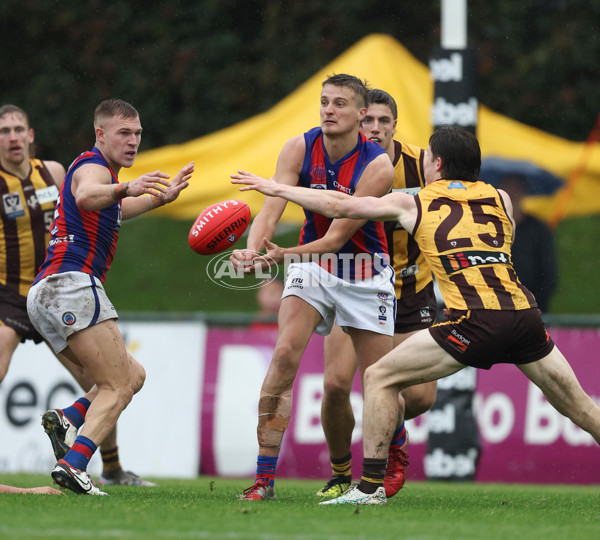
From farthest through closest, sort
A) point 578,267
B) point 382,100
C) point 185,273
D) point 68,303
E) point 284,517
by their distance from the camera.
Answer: point 185,273 → point 578,267 → point 382,100 → point 68,303 → point 284,517

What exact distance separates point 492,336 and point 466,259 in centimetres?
47

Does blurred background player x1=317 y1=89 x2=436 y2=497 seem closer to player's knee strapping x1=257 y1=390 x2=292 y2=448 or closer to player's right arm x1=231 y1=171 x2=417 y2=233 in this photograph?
player's knee strapping x1=257 y1=390 x2=292 y2=448

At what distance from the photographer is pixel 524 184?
12875mm

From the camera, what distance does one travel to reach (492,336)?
6602mm

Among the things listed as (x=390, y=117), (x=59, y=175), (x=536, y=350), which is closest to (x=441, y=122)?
(x=390, y=117)

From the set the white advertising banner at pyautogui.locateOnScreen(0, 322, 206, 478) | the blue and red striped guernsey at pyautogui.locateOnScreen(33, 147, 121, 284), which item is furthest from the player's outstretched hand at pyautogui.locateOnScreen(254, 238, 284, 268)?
the white advertising banner at pyautogui.locateOnScreen(0, 322, 206, 478)

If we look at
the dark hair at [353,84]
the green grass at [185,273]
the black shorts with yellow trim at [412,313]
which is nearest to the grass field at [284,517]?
the black shorts with yellow trim at [412,313]

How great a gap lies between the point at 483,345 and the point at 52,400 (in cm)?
558

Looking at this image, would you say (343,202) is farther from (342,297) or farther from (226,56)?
(226,56)

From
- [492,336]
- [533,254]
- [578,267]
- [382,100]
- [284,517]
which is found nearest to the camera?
[284,517]

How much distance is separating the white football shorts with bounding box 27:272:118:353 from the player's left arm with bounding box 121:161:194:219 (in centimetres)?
64

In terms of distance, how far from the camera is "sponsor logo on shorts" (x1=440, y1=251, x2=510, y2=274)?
6742mm

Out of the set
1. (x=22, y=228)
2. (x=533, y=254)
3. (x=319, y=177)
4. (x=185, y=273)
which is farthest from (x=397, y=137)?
(x=185, y=273)

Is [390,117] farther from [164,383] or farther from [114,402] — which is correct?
[164,383]
